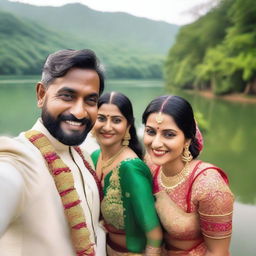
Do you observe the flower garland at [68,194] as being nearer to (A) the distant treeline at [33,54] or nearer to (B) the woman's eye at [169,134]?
(B) the woman's eye at [169,134]

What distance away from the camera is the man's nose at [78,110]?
1305mm

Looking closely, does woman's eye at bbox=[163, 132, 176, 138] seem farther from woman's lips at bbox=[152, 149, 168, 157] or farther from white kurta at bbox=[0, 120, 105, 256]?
white kurta at bbox=[0, 120, 105, 256]

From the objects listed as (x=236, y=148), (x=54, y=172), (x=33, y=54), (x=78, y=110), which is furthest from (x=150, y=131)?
(x=33, y=54)

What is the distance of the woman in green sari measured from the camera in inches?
71.3

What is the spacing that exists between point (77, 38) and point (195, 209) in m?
68.6

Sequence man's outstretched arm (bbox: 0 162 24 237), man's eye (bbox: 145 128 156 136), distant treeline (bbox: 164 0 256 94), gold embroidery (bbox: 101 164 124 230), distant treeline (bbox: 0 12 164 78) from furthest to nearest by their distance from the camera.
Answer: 1. distant treeline (bbox: 0 12 164 78)
2. distant treeline (bbox: 164 0 256 94)
3. gold embroidery (bbox: 101 164 124 230)
4. man's eye (bbox: 145 128 156 136)
5. man's outstretched arm (bbox: 0 162 24 237)

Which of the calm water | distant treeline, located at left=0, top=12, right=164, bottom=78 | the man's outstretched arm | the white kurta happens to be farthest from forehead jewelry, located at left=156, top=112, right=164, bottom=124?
distant treeline, located at left=0, top=12, right=164, bottom=78

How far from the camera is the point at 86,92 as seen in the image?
4.33 feet

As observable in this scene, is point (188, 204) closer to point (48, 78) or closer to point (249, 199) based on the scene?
point (48, 78)

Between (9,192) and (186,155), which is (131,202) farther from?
(9,192)

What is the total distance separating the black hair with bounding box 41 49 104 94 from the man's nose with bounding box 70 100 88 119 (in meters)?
0.13

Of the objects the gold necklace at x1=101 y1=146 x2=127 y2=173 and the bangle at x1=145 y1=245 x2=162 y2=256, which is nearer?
the bangle at x1=145 y1=245 x2=162 y2=256

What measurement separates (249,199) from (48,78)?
5441mm

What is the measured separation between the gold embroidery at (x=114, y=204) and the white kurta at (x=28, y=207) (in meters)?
0.67
